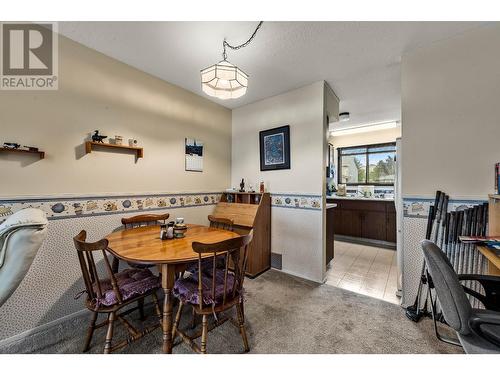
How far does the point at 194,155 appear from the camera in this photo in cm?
298

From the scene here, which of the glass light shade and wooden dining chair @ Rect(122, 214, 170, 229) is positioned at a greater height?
the glass light shade

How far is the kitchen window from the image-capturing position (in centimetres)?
470

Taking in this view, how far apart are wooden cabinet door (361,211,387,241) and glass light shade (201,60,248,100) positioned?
3771mm

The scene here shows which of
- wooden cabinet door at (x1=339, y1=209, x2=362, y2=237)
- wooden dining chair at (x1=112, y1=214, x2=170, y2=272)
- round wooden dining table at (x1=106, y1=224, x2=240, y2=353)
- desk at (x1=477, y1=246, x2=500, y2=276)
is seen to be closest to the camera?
desk at (x1=477, y1=246, x2=500, y2=276)

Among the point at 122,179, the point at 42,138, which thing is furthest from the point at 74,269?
the point at 42,138

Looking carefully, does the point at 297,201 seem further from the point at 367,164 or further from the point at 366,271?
the point at 367,164

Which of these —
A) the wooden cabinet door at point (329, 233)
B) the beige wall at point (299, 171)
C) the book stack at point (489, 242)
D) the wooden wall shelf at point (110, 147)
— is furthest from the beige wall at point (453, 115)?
the wooden wall shelf at point (110, 147)

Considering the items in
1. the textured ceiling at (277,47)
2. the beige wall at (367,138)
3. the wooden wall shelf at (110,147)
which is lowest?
the wooden wall shelf at (110,147)

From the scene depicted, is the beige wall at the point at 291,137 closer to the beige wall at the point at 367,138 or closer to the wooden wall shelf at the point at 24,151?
the wooden wall shelf at the point at 24,151

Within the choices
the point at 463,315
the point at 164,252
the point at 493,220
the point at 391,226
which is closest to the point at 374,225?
the point at 391,226

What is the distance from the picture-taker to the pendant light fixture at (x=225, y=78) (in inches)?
64.2

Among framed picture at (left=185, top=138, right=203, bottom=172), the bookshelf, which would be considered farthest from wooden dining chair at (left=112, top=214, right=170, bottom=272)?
the bookshelf

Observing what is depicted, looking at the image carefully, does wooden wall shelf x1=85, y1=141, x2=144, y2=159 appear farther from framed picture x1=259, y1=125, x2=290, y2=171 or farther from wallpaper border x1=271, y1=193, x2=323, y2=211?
wallpaper border x1=271, y1=193, x2=323, y2=211

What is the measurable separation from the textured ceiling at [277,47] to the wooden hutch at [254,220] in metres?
1.61
